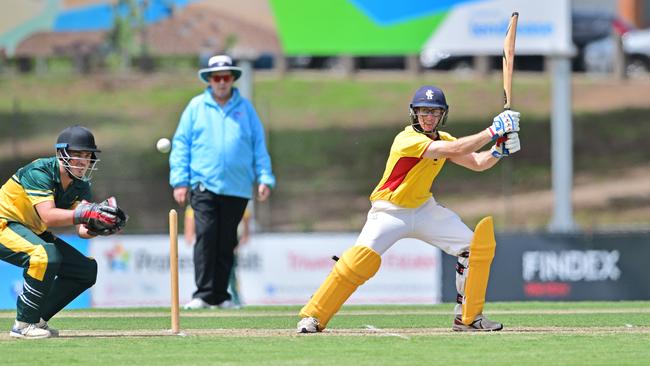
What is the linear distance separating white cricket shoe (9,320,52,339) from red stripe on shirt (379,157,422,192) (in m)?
2.72

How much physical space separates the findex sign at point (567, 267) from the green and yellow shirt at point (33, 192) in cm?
815

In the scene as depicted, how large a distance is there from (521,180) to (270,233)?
13.7m

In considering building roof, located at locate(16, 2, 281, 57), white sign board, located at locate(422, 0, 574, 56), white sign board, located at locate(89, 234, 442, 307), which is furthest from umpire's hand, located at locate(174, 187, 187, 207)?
white sign board, located at locate(422, 0, 574, 56)

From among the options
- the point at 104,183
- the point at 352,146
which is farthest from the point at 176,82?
the point at 104,183

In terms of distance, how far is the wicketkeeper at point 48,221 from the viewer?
9656mm

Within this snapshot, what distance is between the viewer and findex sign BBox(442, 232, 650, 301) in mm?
17406

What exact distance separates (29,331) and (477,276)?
328 cm

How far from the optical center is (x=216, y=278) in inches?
505

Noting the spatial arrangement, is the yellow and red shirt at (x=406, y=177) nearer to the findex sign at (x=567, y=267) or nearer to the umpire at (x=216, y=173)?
the umpire at (x=216, y=173)

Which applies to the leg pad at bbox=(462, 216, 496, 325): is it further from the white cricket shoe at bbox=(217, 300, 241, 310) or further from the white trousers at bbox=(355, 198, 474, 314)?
the white cricket shoe at bbox=(217, 300, 241, 310)

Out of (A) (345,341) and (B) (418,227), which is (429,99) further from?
(A) (345,341)

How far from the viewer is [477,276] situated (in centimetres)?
1019

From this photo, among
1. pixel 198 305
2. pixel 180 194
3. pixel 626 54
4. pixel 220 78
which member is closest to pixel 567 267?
pixel 198 305

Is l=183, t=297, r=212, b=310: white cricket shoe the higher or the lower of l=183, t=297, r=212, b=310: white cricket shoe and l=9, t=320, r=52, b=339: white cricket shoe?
the lower
